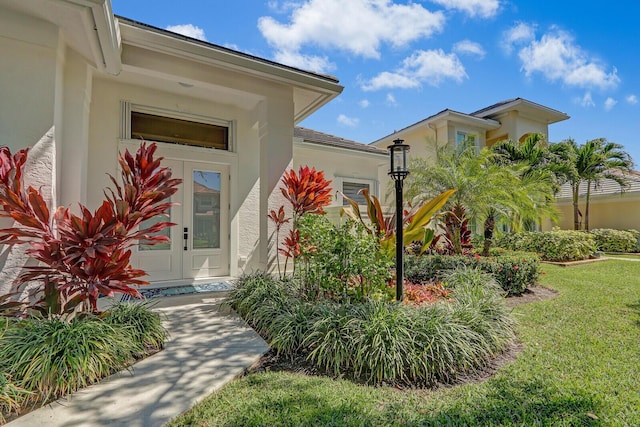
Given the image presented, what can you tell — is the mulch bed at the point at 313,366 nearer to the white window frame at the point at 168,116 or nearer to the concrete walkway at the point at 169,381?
the concrete walkway at the point at 169,381

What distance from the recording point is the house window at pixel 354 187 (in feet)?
36.0

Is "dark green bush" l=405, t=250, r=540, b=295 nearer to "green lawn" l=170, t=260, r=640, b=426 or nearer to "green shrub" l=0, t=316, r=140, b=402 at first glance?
"green lawn" l=170, t=260, r=640, b=426

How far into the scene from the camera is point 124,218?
3752 millimetres

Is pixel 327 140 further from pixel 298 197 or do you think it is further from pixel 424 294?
pixel 424 294

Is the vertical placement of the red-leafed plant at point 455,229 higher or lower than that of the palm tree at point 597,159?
lower

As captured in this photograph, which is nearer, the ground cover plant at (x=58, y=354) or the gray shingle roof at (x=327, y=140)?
the ground cover plant at (x=58, y=354)

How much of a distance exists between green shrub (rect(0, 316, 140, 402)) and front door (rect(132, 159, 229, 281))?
11.1ft

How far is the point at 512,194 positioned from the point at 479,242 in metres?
2.96

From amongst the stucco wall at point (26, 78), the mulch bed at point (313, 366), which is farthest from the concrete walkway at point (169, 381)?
the stucco wall at point (26, 78)

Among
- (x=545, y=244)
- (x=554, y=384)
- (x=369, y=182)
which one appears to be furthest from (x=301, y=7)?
(x=545, y=244)

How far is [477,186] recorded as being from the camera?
788 cm

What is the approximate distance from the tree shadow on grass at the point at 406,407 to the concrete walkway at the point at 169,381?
0.39 meters

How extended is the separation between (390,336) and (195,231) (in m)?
5.30

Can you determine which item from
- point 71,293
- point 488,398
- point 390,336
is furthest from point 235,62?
point 488,398
